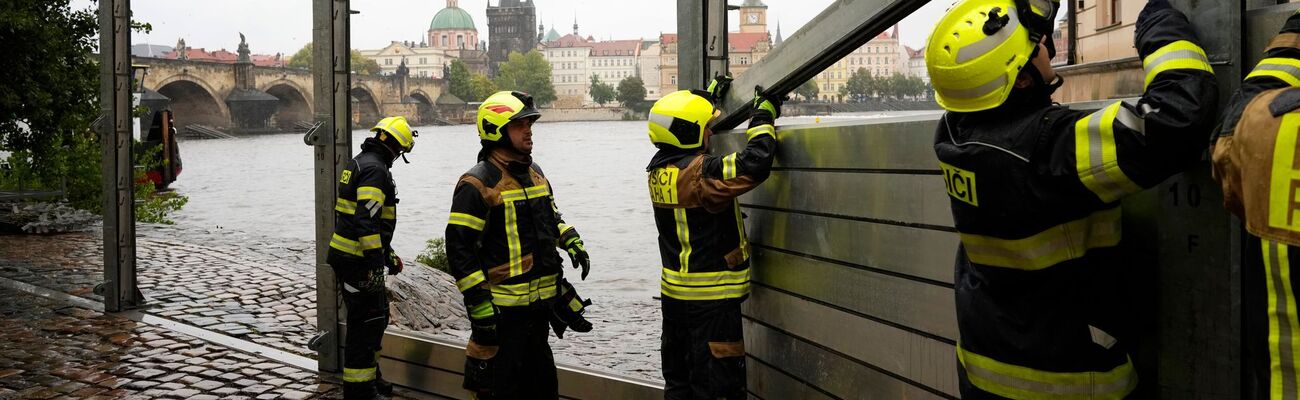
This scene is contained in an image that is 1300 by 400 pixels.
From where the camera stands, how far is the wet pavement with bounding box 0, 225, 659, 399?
7.59m

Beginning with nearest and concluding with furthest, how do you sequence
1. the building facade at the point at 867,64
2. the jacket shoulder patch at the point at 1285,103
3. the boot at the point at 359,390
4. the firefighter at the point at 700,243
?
1. the jacket shoulder patch at the point at 1285,103
2. the building facade at the point at 867,64
3. the firefighter at the point at 700,243
4. the boot at the point at 359,390

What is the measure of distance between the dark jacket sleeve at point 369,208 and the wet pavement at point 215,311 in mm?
1067

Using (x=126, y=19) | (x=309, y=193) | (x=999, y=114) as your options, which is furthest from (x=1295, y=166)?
(x=309, y=193)

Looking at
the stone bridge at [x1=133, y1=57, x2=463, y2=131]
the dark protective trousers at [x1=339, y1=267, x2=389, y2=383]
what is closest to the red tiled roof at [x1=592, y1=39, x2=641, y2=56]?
the stone bridge at [x1=133, y1=57, x2=463, y2=131]

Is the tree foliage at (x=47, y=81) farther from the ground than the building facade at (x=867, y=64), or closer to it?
farther from the ground

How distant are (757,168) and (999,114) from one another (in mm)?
1946

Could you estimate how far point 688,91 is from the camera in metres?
5.29

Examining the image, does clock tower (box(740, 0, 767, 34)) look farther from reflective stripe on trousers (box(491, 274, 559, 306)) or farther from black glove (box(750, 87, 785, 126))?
reflective stripe on trousers (box(491, 274, 559, 306))

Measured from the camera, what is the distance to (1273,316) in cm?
192

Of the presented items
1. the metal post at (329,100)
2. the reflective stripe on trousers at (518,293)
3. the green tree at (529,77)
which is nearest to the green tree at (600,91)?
the green tree at (529,77)

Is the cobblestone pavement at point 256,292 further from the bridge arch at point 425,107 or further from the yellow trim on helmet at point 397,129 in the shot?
the bridge arch at point 425,107

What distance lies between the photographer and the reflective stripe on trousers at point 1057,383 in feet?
8.71

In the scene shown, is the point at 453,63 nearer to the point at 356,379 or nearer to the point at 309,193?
the point at 309,193

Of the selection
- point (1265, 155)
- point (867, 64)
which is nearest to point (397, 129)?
point (867, 64)
